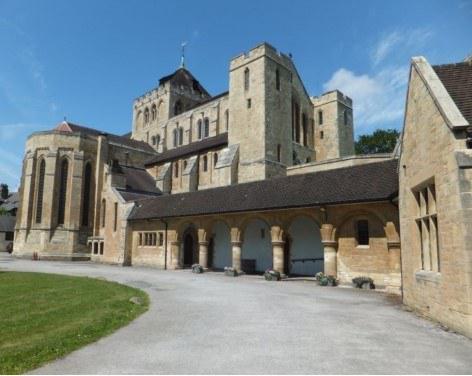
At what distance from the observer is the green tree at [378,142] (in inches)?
1948

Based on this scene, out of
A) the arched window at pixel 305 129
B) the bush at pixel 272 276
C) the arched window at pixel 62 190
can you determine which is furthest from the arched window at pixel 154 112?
the bush at pixel 272 276

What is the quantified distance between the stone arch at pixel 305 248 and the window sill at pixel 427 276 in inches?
463

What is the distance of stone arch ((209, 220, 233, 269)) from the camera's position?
26684 mm

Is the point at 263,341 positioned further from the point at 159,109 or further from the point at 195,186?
the point at 159,109

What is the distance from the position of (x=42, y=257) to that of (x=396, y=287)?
34.2m

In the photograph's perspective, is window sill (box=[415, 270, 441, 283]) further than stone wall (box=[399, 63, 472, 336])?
Yes

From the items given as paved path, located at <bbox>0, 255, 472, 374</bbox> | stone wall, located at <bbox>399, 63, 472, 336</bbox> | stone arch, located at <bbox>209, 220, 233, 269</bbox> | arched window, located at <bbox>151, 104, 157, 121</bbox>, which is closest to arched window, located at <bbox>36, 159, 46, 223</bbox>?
arched window, located at <bbox>151, 104, 157, 121</bbox>

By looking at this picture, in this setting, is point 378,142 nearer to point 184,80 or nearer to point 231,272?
point 184,80

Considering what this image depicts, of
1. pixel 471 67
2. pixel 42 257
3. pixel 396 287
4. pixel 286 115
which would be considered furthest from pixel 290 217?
pixel 42 257

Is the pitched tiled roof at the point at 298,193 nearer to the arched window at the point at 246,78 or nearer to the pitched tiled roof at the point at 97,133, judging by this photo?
the arched window at the point at 246,78

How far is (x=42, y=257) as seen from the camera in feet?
123

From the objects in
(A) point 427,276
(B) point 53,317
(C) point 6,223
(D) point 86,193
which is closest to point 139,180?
(D) point 86,193

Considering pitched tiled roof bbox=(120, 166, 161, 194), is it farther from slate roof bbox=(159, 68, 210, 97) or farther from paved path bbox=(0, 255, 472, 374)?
paved path bbox=(0, 255, 472, 374)

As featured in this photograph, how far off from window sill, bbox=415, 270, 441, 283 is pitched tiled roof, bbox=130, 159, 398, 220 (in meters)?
5.59
